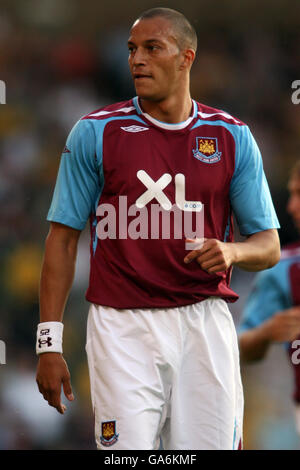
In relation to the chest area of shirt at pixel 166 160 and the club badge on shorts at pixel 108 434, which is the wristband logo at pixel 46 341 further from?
the chest area of shirt at pixel 166 160

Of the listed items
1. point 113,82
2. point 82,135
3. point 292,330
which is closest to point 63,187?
point 82,135

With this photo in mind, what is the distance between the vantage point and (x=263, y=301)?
493cm

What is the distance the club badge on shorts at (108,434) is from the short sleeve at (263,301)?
2.13 metres

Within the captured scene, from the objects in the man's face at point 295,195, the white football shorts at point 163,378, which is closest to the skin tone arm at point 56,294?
the white football shorts at point 163,378

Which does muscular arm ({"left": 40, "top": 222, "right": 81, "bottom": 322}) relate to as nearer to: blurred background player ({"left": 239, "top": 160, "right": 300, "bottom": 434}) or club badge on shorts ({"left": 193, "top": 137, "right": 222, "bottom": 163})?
club badge on shorts ({"left": 193, "top": 137, "right": 222, "bottom": 163})

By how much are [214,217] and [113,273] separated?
435 mm

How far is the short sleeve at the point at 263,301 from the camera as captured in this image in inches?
190

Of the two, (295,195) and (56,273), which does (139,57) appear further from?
(295,195)

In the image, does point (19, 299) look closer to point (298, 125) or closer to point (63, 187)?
point (298, 125)

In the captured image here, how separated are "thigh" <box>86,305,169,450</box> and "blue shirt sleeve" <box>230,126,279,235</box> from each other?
0.61 m

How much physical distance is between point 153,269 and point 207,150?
50cm

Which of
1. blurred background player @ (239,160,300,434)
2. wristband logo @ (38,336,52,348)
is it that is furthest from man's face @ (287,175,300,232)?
wristband logo @ (38,336,52,348)

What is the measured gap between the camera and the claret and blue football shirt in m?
2.89

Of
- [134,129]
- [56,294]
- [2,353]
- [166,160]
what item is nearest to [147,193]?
[166,160]
